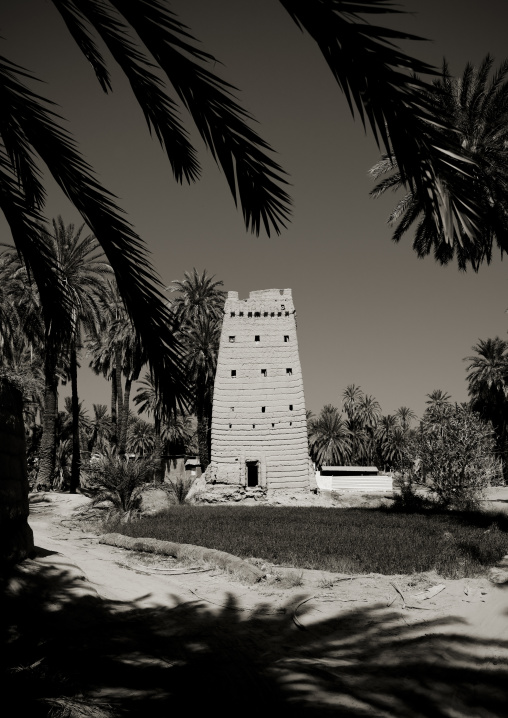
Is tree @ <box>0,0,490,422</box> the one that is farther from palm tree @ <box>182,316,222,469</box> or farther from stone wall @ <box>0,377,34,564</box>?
palm tree @ <box>182,316,222,469</box>

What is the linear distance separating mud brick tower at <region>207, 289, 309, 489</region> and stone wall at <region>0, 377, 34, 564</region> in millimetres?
19455

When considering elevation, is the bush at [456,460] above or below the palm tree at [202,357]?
below

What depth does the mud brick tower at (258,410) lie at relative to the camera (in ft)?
83.6

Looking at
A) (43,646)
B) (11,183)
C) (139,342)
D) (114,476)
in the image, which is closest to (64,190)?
(11,183)

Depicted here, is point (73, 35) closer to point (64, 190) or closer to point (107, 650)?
point (64, 190)

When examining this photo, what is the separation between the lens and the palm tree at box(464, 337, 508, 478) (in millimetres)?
36031

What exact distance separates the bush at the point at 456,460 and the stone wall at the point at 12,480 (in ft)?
63.4

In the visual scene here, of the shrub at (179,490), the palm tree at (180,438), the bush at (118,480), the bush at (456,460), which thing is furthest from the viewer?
the palm tree at (180,438)

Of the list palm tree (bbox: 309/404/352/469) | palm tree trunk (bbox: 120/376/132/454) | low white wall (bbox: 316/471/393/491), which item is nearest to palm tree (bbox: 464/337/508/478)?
low white wall (bbox: 316/471/393/491)

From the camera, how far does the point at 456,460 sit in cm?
2208

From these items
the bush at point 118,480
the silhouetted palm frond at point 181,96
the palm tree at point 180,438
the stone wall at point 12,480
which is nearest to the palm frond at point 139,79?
the silhouetted palm frond at point 181,96

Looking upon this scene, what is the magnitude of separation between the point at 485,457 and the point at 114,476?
15.1m

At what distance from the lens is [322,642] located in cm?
558

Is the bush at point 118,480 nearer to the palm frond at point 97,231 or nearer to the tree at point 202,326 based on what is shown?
the tree at point 202,326
